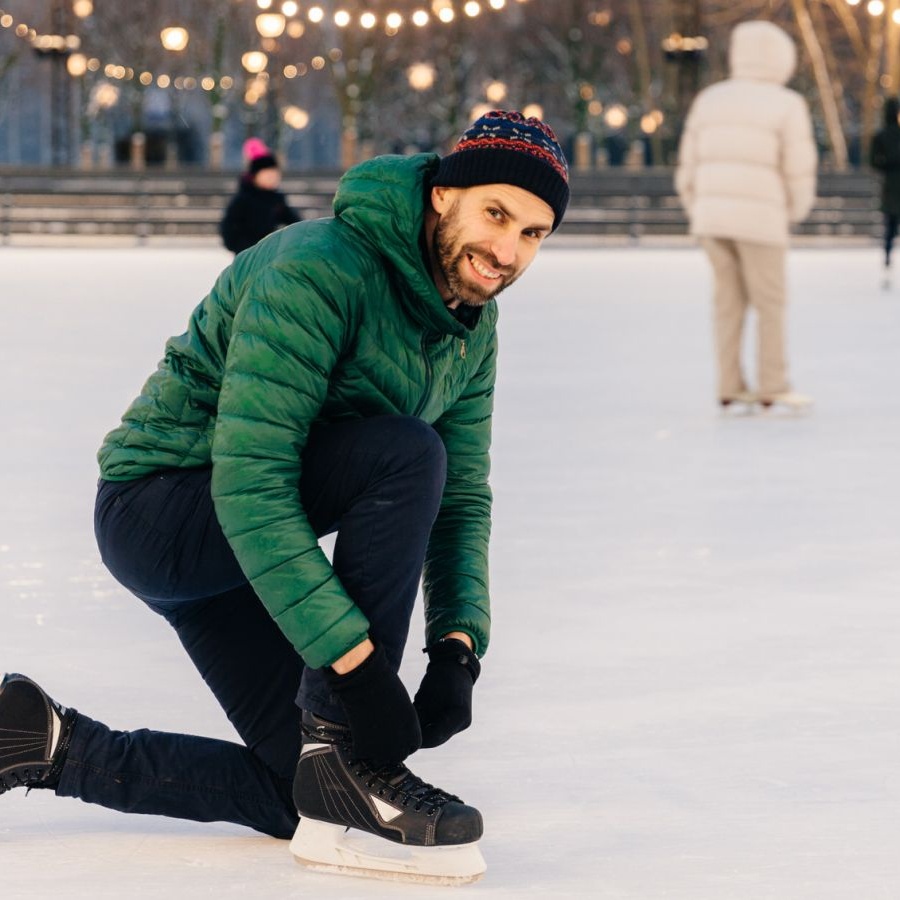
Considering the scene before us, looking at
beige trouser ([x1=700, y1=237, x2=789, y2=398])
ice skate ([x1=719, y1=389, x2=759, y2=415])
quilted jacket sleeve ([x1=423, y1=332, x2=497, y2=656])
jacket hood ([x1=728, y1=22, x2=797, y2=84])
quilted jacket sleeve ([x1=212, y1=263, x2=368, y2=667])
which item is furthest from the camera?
ice skate ([x1=719, y1=389, x2=759, y2=415])

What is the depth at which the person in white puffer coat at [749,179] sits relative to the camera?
752cm

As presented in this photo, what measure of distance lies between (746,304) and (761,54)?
1.01 metres

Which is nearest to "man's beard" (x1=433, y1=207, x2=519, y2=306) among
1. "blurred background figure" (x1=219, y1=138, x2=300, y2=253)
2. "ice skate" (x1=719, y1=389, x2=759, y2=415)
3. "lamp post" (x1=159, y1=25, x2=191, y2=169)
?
"ice skate" (x1=719, y1=389, x2=759, y2=415)

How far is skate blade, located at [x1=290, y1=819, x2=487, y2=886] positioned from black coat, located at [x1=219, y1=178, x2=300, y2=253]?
879 cm

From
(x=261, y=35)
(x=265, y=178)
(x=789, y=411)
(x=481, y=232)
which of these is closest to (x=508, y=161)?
(x=481, y=232)

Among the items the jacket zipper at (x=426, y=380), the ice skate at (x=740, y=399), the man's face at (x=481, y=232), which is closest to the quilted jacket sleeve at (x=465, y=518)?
the jacket zipper at (x=426, y=380)

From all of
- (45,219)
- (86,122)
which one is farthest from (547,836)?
(86,122)

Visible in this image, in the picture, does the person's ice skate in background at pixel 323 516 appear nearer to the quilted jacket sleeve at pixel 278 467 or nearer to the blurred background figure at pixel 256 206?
the quilted jacket sleeve at pixel 278 467

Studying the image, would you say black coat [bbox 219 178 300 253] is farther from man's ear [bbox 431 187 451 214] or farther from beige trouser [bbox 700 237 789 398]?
man's ear [bbox 431 187 451 214]

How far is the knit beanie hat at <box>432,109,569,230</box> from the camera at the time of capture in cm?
246

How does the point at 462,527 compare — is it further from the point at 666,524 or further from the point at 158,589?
the point at 666,524

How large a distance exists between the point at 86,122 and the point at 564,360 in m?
41.8

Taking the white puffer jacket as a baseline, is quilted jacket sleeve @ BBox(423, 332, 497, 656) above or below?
below

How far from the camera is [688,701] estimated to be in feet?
11.4
